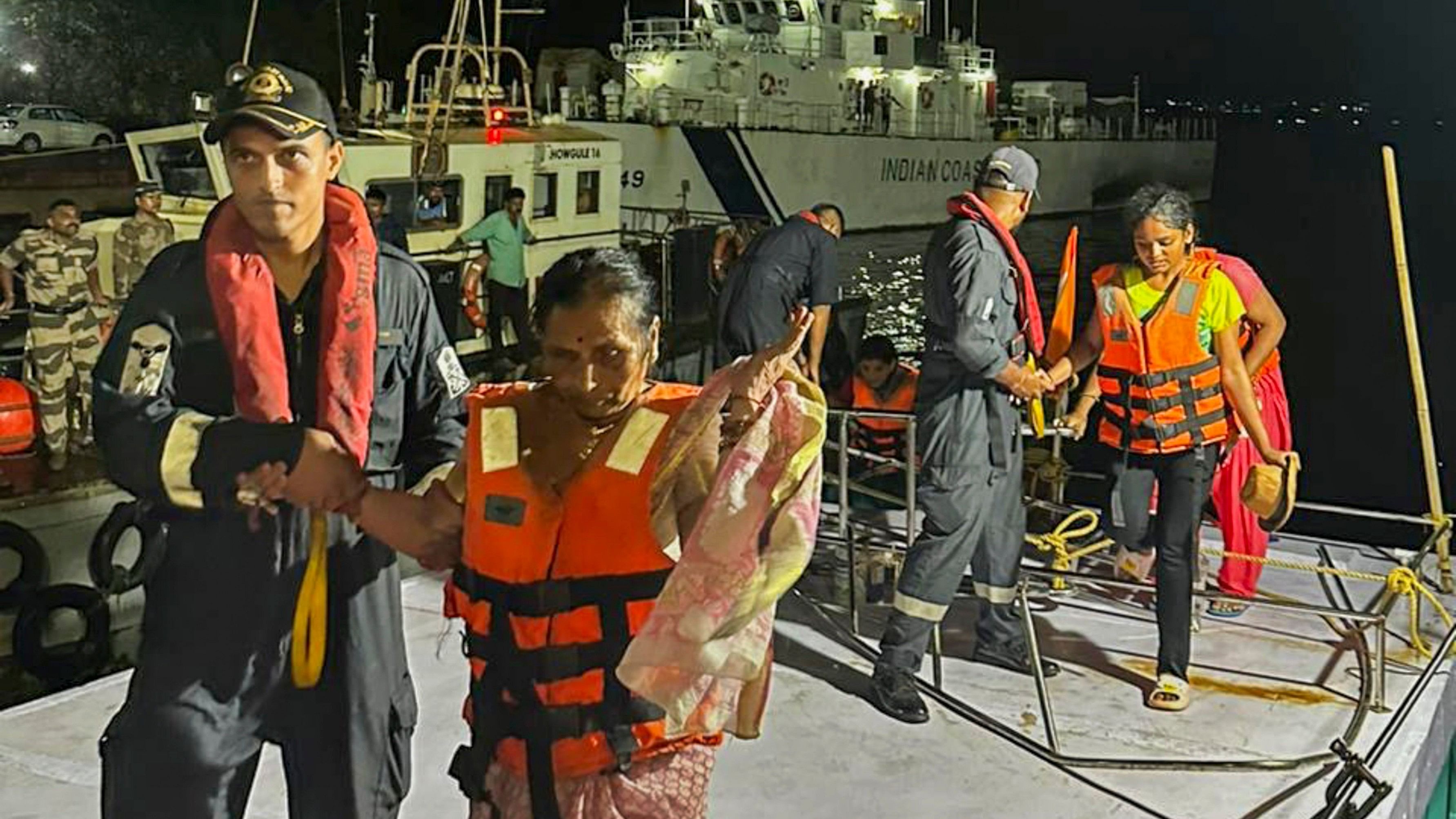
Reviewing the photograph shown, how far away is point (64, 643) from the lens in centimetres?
523

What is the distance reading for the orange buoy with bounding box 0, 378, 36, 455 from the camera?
501cm

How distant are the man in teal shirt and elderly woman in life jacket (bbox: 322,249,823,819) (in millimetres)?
5155

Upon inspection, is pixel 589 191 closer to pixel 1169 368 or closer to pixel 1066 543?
pixel 1066 543

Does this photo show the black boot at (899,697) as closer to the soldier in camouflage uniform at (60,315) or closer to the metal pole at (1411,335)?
the metal pole at (1411,335)

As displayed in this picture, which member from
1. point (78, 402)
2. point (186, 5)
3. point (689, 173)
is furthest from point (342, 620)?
point (689, 173)

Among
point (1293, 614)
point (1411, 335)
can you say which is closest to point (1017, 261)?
point (1411, 335)

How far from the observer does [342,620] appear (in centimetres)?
166

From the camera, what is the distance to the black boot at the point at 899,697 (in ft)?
10.8

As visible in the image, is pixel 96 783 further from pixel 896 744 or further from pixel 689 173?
pixel 689 173

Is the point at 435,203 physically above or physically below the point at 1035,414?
above

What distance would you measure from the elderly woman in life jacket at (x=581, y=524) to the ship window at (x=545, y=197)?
661cm

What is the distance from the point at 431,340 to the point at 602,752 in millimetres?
492

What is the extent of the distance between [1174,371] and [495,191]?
4.97 metres

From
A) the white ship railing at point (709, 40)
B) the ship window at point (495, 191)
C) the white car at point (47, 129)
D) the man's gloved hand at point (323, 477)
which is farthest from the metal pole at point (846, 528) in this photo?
the white ship railing at point (709, 40)
